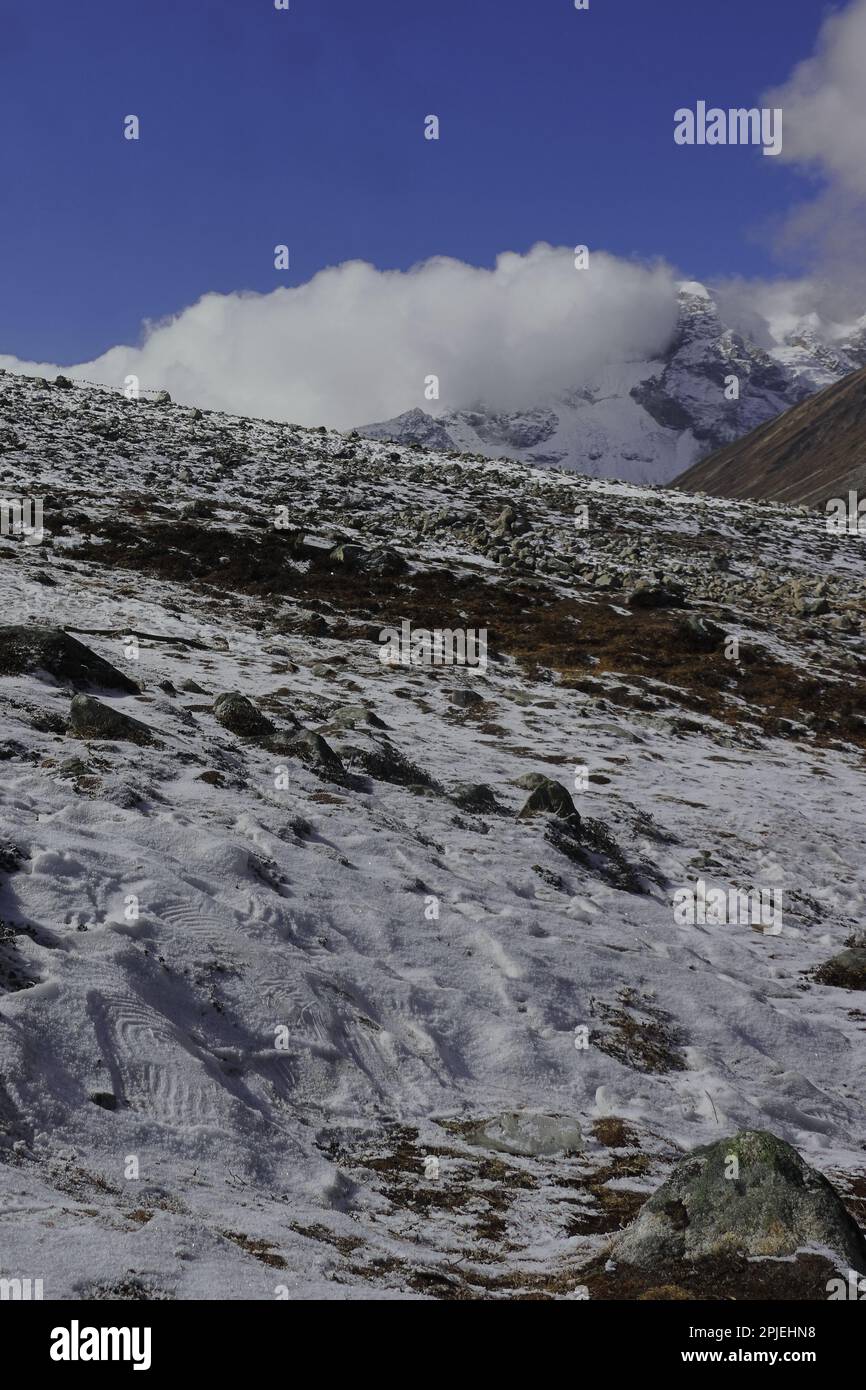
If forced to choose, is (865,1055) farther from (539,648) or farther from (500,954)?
(539,648)

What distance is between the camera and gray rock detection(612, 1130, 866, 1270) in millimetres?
5223

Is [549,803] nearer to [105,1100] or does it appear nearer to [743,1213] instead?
[743,1213]

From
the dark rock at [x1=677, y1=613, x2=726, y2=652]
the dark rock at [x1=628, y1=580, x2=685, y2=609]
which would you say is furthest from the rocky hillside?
the dark rock at [x1=628, y1=580, x2=685, y2=609]

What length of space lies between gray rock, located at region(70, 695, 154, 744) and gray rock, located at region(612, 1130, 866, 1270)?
891cm

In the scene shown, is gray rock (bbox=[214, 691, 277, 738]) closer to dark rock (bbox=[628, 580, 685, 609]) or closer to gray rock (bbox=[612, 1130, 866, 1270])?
gray rock (bbox=[612, 1130, 866, 1270])

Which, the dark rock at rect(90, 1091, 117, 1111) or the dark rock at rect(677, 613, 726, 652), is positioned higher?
the dark rock at rect(677, 613, 726, 652)

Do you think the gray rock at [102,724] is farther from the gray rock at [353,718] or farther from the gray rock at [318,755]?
the gray rock at [353,718]

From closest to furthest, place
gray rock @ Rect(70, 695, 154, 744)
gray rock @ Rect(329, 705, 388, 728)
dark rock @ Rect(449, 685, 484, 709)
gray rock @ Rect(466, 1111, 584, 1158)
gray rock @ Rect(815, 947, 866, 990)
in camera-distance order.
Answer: gray rock @ Rect(466, 1111, 584, 1158) < gray rock @ Rect(815, 947, 866, 990) < gray rock @ Rect(70, 695, 154, 744) < gray rock @ Rect(329, 705, 388, 728) < dark rock @ Rect(449, 685, 484, 709)

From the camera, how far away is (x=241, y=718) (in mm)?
14602

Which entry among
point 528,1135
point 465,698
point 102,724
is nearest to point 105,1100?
point 528,1135

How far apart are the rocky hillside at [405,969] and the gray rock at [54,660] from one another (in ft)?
0.18

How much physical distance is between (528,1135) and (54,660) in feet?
34.6

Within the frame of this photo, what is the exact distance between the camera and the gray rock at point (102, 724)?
39.7ft

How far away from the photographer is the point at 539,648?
90.3 ft
